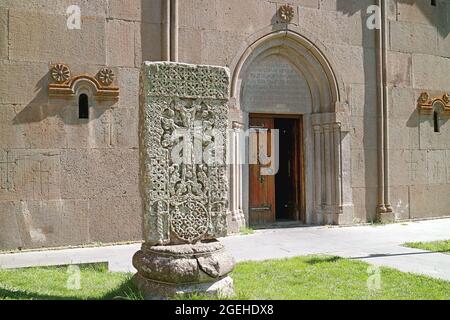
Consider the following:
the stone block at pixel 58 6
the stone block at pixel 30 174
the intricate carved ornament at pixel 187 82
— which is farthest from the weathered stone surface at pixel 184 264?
the stone block at pixel 58 6

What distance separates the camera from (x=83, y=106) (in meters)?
6.93

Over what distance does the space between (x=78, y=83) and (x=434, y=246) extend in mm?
5474

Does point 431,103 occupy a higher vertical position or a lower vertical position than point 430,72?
lower

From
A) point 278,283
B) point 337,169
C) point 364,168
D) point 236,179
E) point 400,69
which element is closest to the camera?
point 278,283

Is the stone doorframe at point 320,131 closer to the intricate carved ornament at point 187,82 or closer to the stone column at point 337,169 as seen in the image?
the stone column at point 337,169

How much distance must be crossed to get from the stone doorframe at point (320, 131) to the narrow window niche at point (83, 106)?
2.61m

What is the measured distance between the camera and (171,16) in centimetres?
730

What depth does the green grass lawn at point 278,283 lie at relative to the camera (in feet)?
13.0

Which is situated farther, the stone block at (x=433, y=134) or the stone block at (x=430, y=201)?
the stone block at (x=433, y=134)

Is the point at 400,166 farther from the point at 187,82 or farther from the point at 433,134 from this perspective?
the point at 187,82

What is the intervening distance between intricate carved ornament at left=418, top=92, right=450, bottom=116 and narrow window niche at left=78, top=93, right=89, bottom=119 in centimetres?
644

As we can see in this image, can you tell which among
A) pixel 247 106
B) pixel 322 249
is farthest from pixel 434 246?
pixel 247 106
